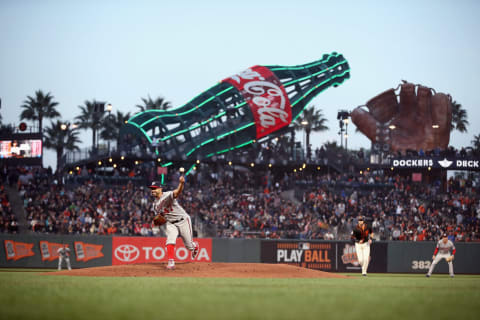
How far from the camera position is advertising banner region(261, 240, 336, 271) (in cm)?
3112

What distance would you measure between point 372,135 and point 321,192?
15147 mm

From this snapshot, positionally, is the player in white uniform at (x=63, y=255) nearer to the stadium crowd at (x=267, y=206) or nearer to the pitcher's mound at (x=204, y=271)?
the stadium crowd at (x=267, y=206)

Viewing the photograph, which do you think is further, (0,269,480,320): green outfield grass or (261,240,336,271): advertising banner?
(261,240,336,271): advertising banner

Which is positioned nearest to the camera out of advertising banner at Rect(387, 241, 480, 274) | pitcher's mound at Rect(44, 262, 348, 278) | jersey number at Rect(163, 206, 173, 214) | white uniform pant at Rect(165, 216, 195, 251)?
pitcher's mound at Rect(44, 262, 348, 278)

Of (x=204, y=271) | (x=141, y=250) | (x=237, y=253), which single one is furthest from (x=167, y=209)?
(x=237, y=253)

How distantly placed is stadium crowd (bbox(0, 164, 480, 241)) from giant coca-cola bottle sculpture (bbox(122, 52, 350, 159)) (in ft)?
8.02

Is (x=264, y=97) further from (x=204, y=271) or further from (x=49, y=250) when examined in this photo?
(x=204, y=271)

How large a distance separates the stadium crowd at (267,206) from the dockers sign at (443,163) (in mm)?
2162

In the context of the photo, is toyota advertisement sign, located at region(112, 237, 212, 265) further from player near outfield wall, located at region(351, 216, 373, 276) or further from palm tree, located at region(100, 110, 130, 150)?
palm tree, located at region(100, 110, 130, 150)

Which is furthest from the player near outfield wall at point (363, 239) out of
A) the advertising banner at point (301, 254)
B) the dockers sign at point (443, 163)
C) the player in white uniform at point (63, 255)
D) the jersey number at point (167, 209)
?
the dockers sign at point (443, 163)

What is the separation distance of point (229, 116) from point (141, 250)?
18.8m

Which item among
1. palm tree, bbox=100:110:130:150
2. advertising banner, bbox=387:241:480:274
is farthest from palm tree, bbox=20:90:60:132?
advertising banner, bbox=387:241:480:274

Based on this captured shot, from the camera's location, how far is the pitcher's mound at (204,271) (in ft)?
46.6

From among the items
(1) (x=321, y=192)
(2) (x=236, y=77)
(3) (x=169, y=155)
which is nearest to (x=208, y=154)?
(3) (x=169, y=155)
